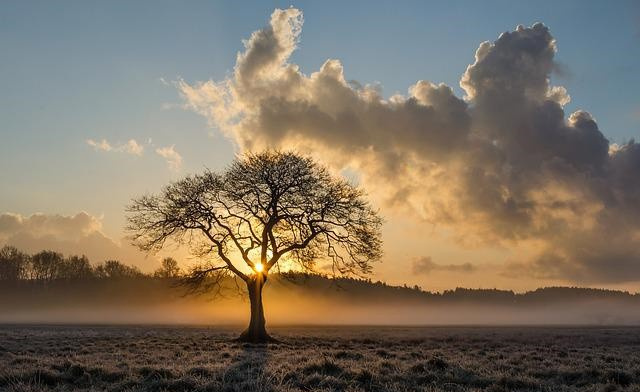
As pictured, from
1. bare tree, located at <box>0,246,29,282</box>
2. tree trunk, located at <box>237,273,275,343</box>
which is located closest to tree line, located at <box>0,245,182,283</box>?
bare tree, located at <box>0,246,29,282</box>

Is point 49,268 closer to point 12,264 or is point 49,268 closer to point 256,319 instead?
point 12,264

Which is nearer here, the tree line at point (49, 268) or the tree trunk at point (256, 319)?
the tree trunk at point (256, 319)

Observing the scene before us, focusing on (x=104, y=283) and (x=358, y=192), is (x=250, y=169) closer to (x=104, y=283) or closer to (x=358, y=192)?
(x=358, y=192)

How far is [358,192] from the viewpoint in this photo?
40406 mm

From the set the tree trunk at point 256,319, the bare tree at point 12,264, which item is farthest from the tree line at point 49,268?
the tree trunk at point 256,319

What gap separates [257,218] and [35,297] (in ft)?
448

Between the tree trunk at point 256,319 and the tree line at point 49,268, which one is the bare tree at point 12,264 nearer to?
the tree line at point 49,268

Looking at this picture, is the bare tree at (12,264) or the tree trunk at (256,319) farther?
the bare tree at (12,264)

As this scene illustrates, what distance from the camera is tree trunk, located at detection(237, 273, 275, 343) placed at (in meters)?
36.3

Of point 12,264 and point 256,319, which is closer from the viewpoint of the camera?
point 256,319

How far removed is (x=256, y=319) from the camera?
122 ft

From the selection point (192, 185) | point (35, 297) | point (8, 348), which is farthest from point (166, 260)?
point (8, 348)

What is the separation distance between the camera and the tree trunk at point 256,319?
36.3 meters

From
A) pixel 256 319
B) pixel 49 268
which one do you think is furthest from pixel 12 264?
pixel 256 319
